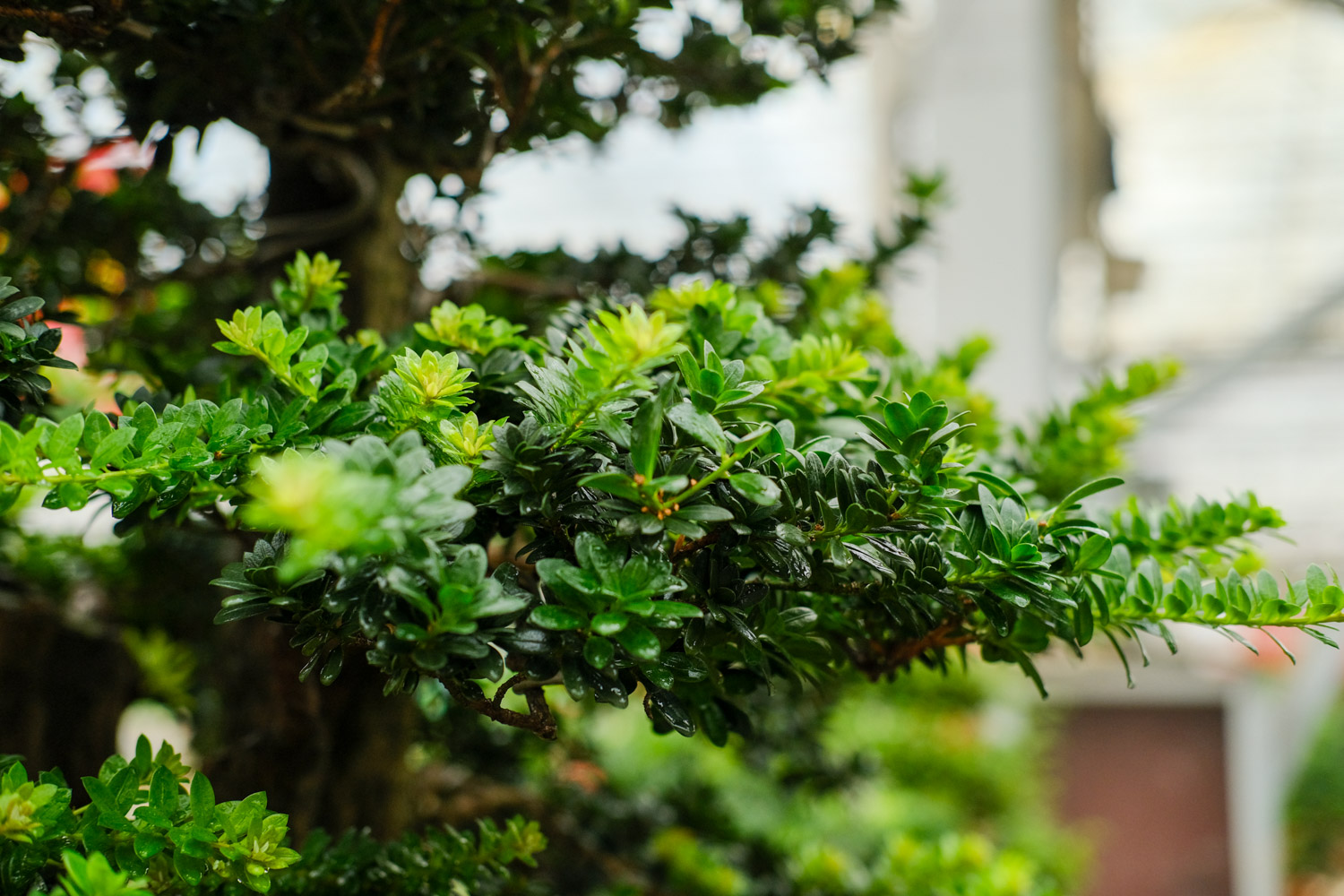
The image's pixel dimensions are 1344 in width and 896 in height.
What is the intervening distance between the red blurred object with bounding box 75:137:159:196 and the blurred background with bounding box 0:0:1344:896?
0.03m

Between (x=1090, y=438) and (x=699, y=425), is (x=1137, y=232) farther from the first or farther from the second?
(x=699, y=425)

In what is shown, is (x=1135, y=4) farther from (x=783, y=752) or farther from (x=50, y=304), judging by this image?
(x=50, y=304)

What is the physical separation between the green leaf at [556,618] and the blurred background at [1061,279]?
11.6 inches

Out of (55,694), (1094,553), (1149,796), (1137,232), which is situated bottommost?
(1149,796)

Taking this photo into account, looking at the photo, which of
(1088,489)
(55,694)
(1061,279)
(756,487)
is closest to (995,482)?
Answer: (1088,489)

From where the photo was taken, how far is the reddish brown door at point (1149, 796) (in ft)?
7.00

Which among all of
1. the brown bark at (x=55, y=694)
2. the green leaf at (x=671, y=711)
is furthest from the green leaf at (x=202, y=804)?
the brown bark at (x=55, y=694)

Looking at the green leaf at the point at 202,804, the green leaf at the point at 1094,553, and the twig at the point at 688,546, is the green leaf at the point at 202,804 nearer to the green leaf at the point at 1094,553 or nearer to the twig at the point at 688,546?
the twig at the point at 688,546

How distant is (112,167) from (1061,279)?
2.55m

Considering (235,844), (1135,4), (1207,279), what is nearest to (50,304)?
(235,844)

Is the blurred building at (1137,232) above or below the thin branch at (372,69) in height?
above

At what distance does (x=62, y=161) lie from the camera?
80cm

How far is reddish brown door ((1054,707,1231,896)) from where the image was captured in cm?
213

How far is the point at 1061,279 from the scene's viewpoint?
278cm
